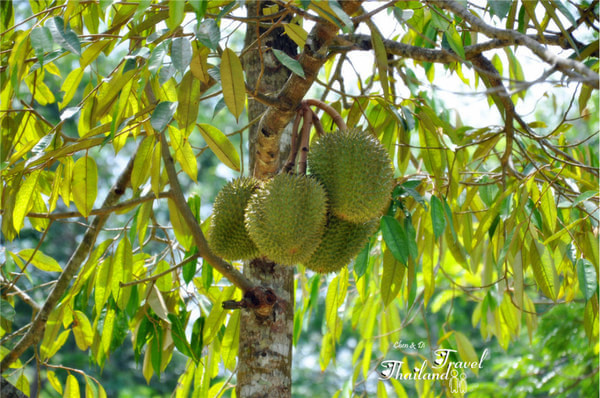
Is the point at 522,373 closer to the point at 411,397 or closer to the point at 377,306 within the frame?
the point at 377,306

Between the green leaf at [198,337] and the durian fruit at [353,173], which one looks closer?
the durian fruit at [353,173]

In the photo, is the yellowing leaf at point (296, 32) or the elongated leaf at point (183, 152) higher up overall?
the yellowing leaf at point (296, 32)

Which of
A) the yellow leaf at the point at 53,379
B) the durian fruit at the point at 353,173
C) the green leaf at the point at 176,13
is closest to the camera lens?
the green leaf at the point at 176,13

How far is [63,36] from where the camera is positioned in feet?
3.46

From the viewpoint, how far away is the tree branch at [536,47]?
2.63 ft

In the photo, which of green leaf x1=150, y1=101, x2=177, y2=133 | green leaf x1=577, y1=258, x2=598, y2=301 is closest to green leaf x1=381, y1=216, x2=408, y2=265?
green leaf x1=577, y1=258, x2=598, y2=301

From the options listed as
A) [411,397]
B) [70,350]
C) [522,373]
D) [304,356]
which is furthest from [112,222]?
[522,373]

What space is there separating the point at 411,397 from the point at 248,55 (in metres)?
8.85

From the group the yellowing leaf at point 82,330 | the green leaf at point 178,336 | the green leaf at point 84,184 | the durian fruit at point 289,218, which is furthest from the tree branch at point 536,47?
the yellowing leaf at point 82,330

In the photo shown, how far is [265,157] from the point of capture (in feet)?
5.28

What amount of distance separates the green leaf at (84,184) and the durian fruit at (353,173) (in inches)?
21.2

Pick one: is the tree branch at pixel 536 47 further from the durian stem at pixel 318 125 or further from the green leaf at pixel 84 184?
the green leaf at pixel 84 184

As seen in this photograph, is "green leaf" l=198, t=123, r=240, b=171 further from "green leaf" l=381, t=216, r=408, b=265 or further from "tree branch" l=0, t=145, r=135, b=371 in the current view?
"tree branch" l=0, t=145, r=135, b=371

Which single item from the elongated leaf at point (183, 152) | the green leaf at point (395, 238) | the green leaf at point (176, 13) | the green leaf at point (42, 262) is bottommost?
the green leaf at point (42, 262)
